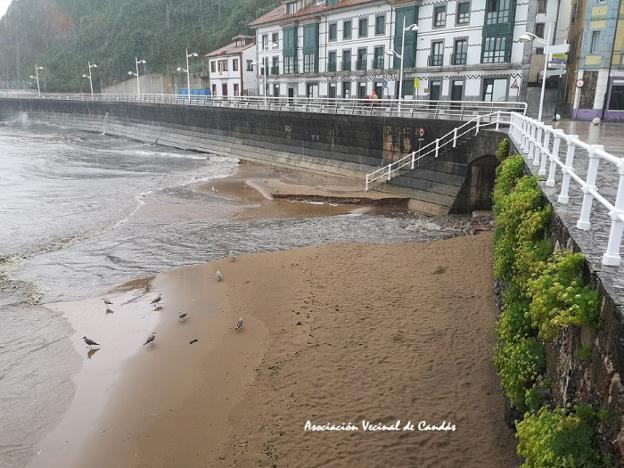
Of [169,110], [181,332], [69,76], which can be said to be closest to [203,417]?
[181,332]

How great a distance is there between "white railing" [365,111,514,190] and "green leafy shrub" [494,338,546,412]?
50.4 feet

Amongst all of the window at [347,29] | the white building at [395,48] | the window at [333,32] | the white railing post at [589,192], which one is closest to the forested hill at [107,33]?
the white building at [395,48]

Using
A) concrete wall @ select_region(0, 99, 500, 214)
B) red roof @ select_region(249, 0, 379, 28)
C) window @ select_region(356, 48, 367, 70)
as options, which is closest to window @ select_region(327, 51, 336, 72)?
window @ select_region(356, 48, 367, 70)

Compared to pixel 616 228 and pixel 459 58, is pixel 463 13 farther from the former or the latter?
pixel 616 228

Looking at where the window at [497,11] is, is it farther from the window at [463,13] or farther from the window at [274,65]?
the window at [274,65]

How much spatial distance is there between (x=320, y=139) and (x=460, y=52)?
13.9 m

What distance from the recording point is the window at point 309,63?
48.9 m

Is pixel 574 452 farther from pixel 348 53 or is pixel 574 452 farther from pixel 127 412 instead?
pixel 348 53

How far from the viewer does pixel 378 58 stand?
4259 cm

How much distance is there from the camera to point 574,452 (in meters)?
3.61

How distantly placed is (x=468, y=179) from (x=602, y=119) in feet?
51.0

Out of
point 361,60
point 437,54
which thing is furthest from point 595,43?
point 361,60

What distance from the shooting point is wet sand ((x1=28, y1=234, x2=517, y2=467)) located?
7.10 m

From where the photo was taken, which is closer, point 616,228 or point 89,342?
point 616,228
